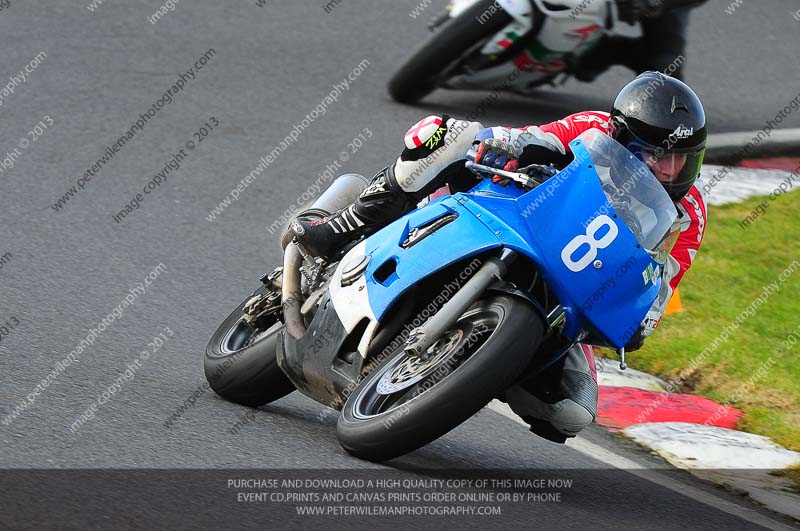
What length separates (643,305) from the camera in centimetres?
448

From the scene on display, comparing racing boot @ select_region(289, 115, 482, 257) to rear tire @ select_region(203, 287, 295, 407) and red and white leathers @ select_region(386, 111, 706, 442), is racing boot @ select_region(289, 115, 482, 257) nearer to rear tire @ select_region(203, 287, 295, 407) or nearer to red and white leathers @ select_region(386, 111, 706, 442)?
red and white leathers @ select_region(386, 111, 706, 442)

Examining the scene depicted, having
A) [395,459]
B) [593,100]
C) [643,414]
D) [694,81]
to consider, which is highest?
[395,459]

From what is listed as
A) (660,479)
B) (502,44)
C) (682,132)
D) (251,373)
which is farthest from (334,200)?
(502,44)

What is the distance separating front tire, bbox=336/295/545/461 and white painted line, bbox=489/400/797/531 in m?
1.19

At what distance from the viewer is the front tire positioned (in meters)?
4.09

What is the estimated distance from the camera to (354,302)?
475cm

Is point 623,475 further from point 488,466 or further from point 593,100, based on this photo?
point 593,100

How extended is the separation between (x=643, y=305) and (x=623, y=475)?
948 mm

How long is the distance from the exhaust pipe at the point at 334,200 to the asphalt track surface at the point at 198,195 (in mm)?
826

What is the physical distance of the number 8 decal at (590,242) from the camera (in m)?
4.33

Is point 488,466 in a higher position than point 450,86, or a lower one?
higher

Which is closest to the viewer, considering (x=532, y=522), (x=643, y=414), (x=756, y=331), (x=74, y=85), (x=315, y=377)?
(x=532, y=522)

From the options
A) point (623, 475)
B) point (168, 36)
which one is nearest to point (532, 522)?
point (623, 475)

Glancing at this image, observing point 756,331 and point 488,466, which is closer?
point 488,466
